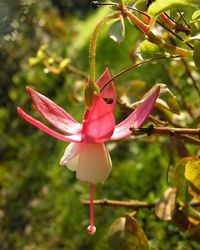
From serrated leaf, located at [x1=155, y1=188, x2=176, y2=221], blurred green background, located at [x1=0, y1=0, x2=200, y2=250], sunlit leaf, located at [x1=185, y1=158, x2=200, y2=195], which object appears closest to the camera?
sunlit leaf, located at [x1=185, y1=158, x2=200, y2=195]

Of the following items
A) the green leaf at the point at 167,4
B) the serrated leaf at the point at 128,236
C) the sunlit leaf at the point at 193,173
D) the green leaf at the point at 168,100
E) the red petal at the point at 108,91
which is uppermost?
the green leaf at the point at 167,4

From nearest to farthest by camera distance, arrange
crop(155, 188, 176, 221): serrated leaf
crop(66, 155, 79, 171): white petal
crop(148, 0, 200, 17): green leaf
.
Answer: crop(148, 0, 200, 17): green leaf
crop(66, 155, 79, 171): white petal
crop(155, 188, 176, 221): serrated leaf

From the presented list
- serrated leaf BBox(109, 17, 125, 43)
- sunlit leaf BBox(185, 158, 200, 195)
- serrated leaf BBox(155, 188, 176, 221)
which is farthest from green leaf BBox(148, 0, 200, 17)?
serrated leaf BBox(155, 188, 176, 221)

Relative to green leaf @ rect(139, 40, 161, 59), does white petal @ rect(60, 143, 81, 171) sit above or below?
below

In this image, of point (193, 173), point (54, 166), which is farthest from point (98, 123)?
point (54, 166)

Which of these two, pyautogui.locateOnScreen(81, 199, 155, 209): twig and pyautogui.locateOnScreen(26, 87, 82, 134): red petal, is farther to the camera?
A: pyautogui.locateOnScreen(81, 199, 155, 209): twig

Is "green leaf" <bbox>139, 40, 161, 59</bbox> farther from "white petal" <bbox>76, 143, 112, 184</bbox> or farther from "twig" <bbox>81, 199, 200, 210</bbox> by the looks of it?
"twig" <bbox>81, 199, 200, 210</bbox>

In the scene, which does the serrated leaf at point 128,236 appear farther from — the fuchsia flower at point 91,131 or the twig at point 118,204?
the fuchsia flower at point 91,131

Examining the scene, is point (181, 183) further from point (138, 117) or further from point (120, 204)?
point (138, 117)

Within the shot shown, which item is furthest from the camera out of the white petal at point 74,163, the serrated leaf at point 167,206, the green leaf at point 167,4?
the serrated leaf at point 167,206

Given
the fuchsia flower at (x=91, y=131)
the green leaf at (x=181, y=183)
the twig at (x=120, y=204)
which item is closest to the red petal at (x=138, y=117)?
the fuchsia flower at (x=91, y=131)
